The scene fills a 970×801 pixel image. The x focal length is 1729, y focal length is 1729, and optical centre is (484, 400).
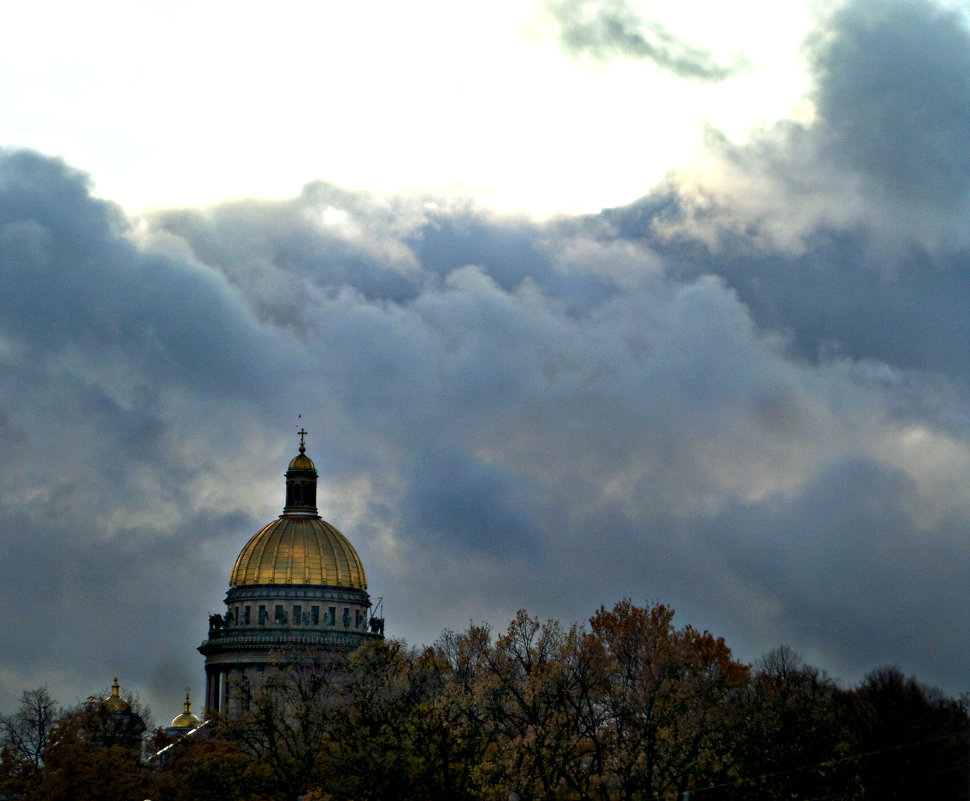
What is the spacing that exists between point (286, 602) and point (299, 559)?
4.86 m

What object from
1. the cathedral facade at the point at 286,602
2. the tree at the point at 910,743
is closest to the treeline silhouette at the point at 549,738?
the tree at the point at 910,743

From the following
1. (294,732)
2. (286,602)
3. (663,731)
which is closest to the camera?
(663,731)

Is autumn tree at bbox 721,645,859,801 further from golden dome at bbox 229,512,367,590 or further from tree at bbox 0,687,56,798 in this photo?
golden dome at bbox 229,512,367,590

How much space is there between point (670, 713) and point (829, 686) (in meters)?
36.7

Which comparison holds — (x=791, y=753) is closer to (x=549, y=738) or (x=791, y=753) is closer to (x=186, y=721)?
(x=549, y=738)

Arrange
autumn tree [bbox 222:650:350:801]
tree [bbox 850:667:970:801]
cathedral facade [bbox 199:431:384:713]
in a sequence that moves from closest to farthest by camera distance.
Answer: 1. tree [bbox 850:667:970:801]
2. autumn tree [bbox 222:650:350:801]
3. cathedral facade [bbox 199:431:384:713]

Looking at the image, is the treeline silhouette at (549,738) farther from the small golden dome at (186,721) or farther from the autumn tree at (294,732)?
the small golden dome at (186,721)

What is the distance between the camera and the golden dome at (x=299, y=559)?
171 metres

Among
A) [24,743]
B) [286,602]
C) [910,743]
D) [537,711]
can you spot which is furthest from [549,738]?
[286,602]

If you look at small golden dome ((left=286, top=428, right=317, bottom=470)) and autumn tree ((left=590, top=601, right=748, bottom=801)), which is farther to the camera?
small golden dome ((left=286, top=428, right=317, bottom=470))

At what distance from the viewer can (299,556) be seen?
171875mm

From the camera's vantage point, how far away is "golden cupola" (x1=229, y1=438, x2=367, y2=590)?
6752 inches

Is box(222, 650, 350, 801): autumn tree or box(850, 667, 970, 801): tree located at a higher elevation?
box(222, 650, 350, 801): autumn tree

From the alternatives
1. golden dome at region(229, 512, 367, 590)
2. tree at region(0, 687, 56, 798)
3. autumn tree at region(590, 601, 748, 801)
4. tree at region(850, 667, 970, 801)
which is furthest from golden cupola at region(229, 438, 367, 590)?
tree at region(850, 667, 970, 801)
